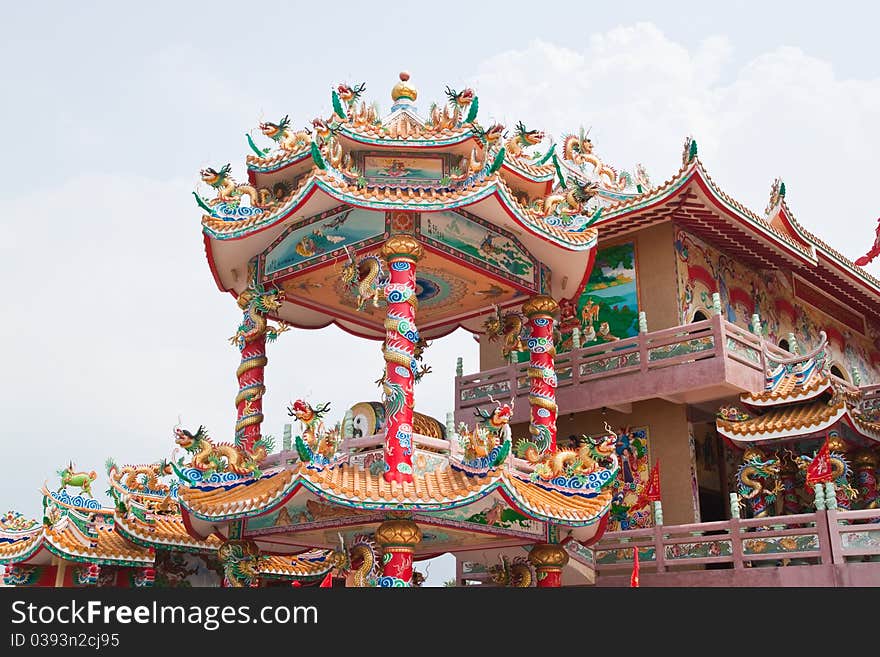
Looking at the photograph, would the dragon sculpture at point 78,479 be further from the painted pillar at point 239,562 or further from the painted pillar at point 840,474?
the painted pillar at point 840,474

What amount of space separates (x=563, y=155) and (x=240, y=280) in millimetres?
6927

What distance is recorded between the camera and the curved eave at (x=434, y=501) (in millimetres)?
10969

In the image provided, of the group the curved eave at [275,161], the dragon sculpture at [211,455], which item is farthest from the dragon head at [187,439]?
the curved eave at [275,161]

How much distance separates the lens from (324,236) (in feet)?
43.7

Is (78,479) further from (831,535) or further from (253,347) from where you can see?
(831,535)

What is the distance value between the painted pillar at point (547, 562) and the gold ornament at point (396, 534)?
2.37 meters

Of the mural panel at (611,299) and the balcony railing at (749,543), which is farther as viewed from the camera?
the mural panel at (611,299)

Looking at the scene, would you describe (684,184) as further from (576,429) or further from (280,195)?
(280,195)

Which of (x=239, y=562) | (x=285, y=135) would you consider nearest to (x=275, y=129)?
(x=285, y=135)

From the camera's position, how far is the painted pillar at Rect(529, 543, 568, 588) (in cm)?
1299

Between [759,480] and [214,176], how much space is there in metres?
9.06

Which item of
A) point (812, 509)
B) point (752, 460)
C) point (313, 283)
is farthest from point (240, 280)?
point (812, 509)

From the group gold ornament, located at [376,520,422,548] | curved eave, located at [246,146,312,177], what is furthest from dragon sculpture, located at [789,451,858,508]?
curved eave, located at [246,146,312,177]

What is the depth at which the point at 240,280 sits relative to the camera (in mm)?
14680
